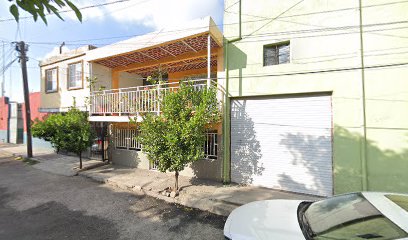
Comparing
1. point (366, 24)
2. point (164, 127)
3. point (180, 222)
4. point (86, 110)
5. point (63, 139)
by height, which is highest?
point (366, 24)

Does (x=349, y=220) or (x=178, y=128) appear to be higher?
(x=178, y=128)

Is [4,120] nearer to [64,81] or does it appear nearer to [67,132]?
[64,81]

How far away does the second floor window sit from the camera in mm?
11047

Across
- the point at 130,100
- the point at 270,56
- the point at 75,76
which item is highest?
the point at 75,76

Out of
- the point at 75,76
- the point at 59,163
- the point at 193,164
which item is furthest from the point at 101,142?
the point at 193,164

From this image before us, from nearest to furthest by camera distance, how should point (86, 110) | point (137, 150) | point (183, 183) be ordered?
1. point (183, 183)
2. point (137, 150)
3. point (86, 110)

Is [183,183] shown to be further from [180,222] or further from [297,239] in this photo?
[297,239]

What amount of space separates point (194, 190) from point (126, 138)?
466 cm

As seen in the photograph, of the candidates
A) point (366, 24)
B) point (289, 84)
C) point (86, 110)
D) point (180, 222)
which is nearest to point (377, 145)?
point (289, 84)

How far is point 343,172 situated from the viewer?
19.1 ft

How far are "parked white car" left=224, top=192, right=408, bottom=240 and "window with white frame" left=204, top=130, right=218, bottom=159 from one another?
4.39 m

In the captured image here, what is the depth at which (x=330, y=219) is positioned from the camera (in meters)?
2.45

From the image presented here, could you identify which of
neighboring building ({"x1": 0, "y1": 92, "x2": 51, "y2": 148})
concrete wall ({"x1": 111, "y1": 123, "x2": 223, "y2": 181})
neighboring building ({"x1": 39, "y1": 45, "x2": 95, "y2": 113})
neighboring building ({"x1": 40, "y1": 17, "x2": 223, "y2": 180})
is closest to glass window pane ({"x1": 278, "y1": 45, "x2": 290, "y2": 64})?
neighboring building ({"x1": 40, "y1": 17, "x2": 223, "y2": 180})

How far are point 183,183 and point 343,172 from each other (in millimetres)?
4957
